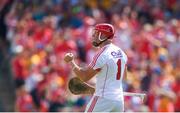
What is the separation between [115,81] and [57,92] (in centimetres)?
712

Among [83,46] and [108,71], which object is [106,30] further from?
[83,46]

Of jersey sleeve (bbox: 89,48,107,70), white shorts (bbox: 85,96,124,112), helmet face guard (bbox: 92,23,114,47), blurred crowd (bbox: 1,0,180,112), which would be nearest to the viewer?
jersey sleeve (bbox: 89,48,107,70)

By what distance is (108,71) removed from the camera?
10.6m

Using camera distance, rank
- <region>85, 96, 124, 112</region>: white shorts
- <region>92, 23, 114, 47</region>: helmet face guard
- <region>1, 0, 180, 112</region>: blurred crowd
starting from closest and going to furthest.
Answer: <region>85, 96, 124, 112</region>: white shorts, <region>92, 23, 114, 47</region>: helmet face guard, <region>1, 0, 180, 112</region>: blurred crowd

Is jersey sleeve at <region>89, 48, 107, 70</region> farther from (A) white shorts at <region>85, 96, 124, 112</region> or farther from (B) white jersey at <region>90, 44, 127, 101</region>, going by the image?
(A) white shorts at <region>85, 96, 124, 112</region>

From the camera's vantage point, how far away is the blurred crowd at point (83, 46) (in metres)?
17.7

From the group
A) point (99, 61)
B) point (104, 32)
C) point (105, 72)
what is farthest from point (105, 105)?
point (104, 32)

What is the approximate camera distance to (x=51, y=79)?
1808 cm

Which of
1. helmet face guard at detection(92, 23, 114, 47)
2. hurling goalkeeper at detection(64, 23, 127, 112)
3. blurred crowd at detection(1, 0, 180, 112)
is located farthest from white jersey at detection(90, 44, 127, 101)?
blurred crowd at detection(1, 0, 180, 112)

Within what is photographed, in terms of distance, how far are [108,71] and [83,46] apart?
9.37 metres

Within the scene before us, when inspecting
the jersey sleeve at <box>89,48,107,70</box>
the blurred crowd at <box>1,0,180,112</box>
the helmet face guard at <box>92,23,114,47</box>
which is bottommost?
the blurred crowd at <box>1,0,180,112</box>

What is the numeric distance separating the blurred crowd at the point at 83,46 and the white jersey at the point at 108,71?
5115 millimetres

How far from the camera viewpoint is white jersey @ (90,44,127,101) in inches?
416

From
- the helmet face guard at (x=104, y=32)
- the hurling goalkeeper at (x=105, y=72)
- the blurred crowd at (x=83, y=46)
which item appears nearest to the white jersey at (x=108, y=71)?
the hurling goalkeeper at (x=105, y=72)
